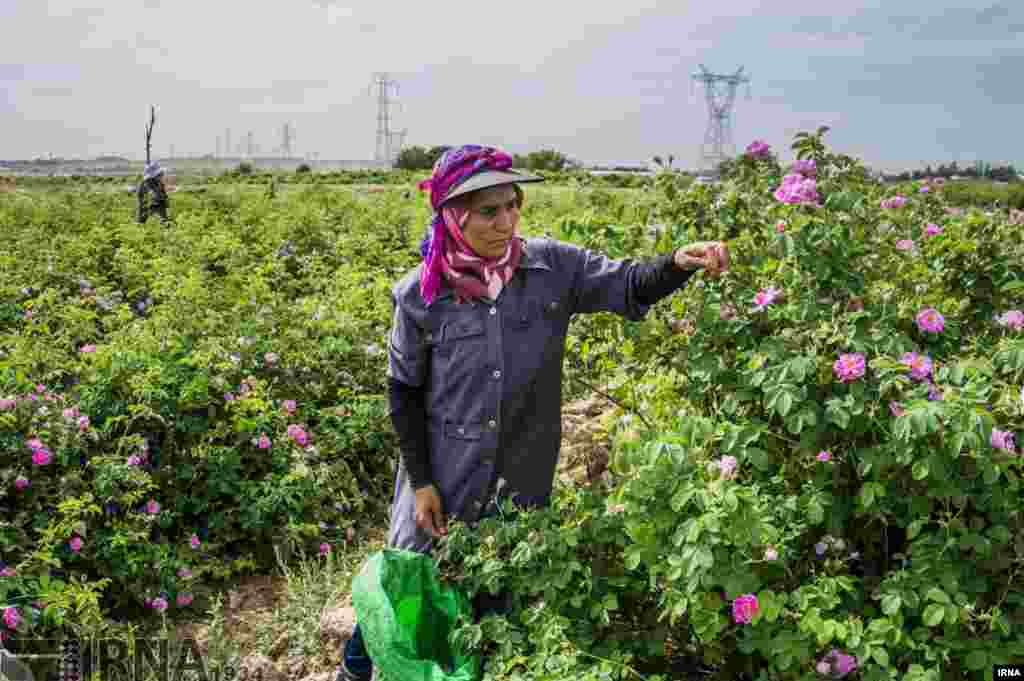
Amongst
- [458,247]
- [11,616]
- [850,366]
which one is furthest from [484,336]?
[11,616]

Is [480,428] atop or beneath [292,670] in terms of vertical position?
atop

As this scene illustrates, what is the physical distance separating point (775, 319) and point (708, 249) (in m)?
0.21

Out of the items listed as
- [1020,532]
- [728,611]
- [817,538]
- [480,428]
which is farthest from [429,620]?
[1020,532]

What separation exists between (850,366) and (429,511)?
1.07 m

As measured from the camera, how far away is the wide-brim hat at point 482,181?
2.05m

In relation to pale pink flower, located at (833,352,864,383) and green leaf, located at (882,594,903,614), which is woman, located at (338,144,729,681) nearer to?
pale pink flower, located at (833,352,864,383)

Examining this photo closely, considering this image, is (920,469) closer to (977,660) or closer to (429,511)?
(977,660)

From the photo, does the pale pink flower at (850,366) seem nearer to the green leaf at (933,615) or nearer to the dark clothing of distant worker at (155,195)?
the green leaf at (933,615)

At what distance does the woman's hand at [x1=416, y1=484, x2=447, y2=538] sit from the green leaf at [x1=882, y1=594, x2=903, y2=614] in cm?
101

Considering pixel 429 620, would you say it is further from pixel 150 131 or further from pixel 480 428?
pixel 150 131

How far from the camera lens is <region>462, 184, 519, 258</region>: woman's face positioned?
6.89ft

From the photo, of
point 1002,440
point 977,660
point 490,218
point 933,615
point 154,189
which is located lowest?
point 977,660

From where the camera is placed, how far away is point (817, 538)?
1.97m

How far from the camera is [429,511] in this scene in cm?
229
